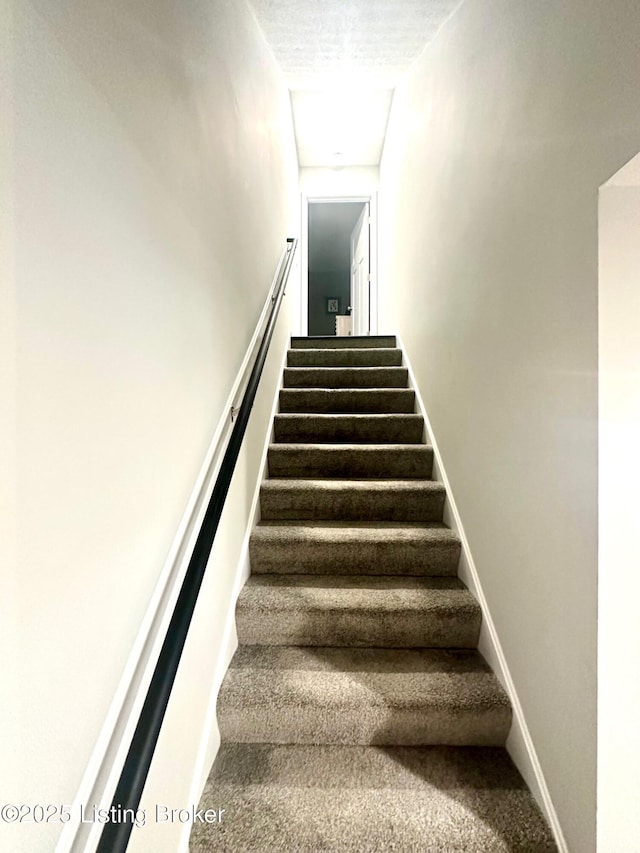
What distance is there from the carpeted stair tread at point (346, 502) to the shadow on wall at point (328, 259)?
412 centimetres

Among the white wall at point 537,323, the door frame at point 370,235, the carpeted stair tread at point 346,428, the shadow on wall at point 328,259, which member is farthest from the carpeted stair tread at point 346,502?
the shadow on wall at point 328,259

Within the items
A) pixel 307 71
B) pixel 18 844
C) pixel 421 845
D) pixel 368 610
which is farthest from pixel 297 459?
pixel 307 71

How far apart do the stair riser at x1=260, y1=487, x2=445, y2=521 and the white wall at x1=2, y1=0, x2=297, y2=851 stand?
0.80 meters

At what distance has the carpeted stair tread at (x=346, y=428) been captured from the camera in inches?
90.9

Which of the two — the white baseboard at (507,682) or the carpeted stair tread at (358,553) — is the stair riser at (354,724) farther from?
the carpeted stair tread at (358,553)

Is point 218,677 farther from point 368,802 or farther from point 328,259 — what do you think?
point 328,259

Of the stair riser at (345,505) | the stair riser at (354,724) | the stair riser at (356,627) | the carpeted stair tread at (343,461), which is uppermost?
the carpeted stair tread at (343,461)

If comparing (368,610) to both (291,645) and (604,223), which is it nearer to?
(291,645)

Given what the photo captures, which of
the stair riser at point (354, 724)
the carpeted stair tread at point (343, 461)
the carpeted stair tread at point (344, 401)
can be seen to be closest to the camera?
the stair riser at point (354, 724)

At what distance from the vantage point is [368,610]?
1422 millimetres

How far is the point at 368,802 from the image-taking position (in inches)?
40.0

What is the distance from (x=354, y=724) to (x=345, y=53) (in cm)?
347

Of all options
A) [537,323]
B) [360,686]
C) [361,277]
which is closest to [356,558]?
[360,686]

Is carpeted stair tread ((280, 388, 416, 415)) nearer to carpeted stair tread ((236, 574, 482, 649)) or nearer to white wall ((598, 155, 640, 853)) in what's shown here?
carpeted stair tread ((236, 574, 482, 649))
